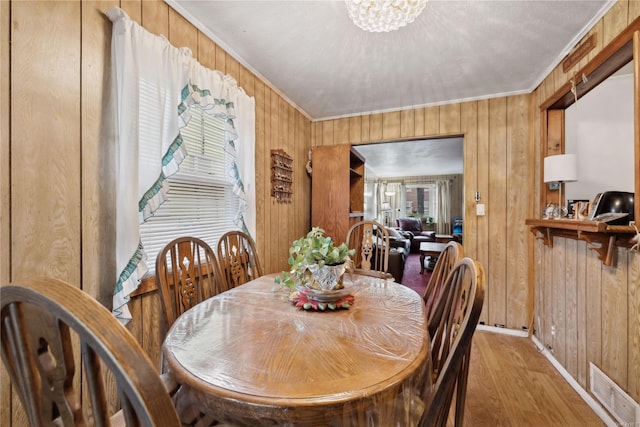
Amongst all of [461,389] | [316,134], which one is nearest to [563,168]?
[461,389]

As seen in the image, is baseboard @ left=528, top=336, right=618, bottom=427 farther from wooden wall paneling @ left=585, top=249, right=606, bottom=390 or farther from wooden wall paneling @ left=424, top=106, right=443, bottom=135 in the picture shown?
wooden wall paneling @ left=424, top=106, right=443, bottom=135

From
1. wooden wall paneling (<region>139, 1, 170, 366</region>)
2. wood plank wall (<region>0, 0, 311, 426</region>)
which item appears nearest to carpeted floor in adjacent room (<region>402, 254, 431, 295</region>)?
wooden wall paneling (<region>139, 1, 170, 366</region>)

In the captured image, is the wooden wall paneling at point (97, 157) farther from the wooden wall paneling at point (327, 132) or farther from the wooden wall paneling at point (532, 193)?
the wooden wall paneling at point (532, 193)

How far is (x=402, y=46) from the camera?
1977 mm

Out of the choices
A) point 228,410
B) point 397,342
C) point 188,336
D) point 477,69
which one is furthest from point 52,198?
point 477,69

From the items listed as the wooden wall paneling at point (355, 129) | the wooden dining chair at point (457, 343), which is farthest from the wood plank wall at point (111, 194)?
the wooden dining chair at point (457, 343)

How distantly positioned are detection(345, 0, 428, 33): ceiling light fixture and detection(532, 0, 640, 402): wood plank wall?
118 cm

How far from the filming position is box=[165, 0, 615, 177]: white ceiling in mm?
1636

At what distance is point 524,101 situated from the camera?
2713mm

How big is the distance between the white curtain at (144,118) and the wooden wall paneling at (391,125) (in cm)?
199

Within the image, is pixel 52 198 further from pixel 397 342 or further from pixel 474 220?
pixel 474 220

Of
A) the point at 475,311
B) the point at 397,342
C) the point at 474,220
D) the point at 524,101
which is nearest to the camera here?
the point at 475,311

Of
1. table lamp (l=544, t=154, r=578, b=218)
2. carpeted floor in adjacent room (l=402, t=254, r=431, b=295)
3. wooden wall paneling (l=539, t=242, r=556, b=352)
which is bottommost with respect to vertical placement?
carpeted floor in adjacent room (l=402, t=254, r=431, b=295)

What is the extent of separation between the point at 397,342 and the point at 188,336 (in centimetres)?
71
